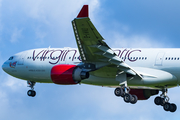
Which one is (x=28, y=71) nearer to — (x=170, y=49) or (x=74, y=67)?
(x=74, y=67)

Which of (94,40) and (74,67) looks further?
(74,67)

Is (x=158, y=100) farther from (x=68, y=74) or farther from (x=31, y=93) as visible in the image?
(x=31, y=93)

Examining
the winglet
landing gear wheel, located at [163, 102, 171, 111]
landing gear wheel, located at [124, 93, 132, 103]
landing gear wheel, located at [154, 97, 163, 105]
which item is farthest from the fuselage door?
the winglet

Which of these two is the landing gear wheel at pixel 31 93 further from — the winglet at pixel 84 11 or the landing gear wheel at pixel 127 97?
the winglet at pixel 84 11

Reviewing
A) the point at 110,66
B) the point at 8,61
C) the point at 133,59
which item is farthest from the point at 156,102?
the point at 8,61

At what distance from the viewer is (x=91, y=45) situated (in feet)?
96.0

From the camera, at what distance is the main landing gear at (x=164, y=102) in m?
37.0

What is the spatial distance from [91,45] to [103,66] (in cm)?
289

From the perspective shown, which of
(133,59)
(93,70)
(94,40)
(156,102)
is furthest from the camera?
(156,102)

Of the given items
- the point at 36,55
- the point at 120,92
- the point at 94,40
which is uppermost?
the point at 36,55

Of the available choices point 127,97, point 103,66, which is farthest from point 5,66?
point 127,97

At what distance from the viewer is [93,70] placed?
31.8 metres

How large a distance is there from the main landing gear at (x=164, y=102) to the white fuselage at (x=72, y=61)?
3.26 metres

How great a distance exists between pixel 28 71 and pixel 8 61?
3246 mm
